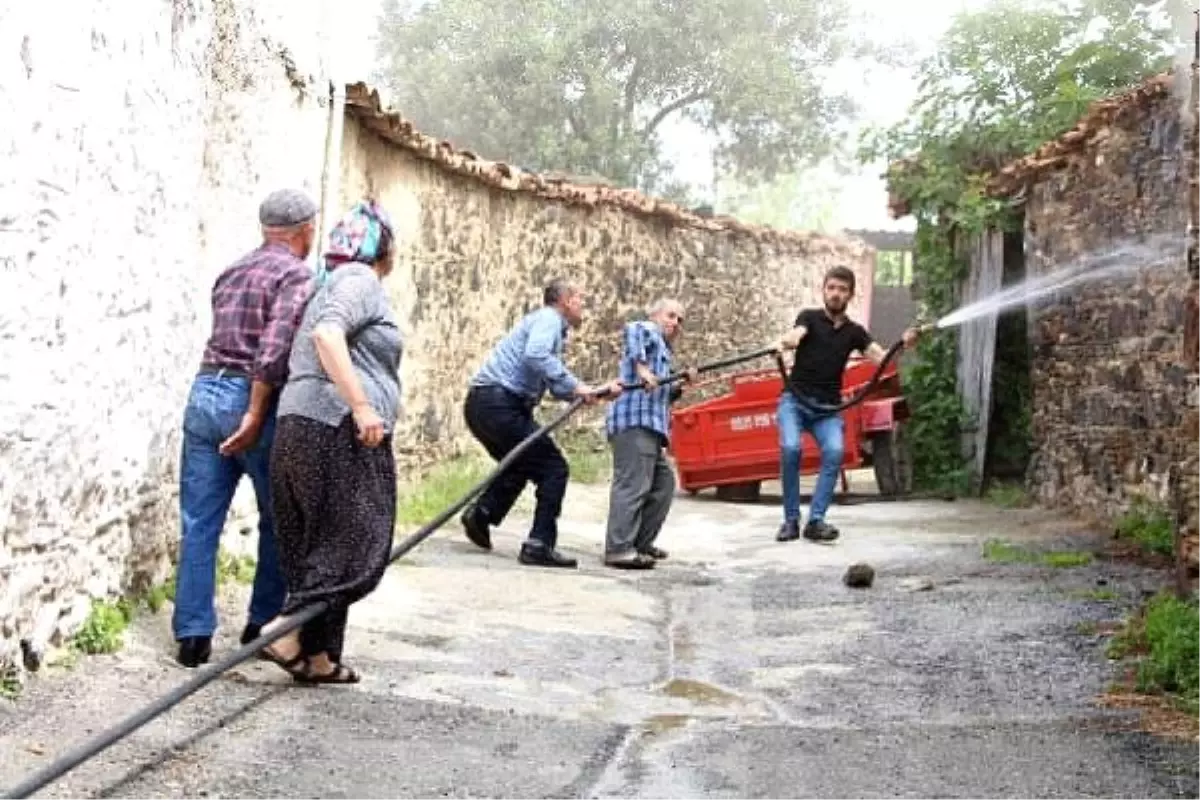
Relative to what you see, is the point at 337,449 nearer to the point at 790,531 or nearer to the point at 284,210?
the point at 284,210

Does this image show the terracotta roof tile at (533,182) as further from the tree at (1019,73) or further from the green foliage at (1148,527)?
the green foliage at (1148,527)

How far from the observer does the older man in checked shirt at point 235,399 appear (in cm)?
554

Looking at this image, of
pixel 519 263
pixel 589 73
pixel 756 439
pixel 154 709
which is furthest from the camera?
pixel 589 73

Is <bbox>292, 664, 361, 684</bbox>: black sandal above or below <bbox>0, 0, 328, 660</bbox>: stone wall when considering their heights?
below

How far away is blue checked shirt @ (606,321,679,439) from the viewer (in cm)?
930

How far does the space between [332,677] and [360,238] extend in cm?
143

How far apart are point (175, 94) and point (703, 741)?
3073 mm

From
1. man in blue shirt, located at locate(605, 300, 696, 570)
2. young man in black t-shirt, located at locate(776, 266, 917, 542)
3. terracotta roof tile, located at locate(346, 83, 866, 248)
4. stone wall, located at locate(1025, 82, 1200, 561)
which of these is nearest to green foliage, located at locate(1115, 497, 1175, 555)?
stone wall, located at locate(1025, 82, 1200, 561)

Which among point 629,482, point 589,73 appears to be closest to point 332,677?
point 629,482

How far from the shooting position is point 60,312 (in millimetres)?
5047

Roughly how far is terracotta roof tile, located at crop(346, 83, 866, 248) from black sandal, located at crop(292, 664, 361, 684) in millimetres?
4354

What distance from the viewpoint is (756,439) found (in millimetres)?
13750

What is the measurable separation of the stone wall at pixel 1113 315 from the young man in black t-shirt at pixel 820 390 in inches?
54.1

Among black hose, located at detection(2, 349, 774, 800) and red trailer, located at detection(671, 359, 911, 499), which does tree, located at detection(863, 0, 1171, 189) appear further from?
black hose, located at detection(2, 349, 774, 800)
